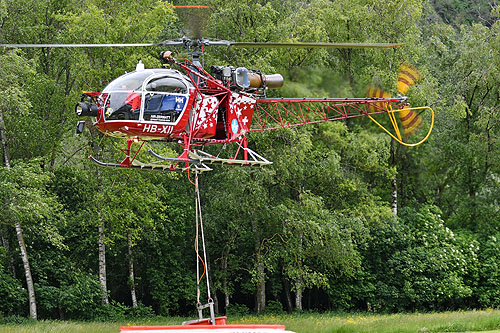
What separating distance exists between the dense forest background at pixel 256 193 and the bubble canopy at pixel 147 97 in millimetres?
8010

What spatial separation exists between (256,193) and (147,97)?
A: 1282 centimetres

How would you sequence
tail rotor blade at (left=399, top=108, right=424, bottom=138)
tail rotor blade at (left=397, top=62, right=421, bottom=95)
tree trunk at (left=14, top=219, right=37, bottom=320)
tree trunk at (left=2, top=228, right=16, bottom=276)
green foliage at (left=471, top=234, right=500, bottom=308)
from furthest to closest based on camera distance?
1. green foliage at (left=471, top=234, right=500, bottom=308)
2. tree trunk at (left=2, top=228, right=16, bottom=276)
3. tree trunk at (left=14, top=219, right=37, bottom=320)
4. tail rotor blade at (left=399, top=108, right=424, bottom=138)
5. tail rotor blade at (left=397, top=62, right=421, bottom=95)

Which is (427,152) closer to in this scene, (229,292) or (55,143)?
(229,292)


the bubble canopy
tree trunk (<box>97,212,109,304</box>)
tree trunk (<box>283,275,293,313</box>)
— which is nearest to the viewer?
the bubble canopy

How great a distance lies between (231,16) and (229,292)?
1053 centimetres

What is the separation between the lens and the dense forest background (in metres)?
23.6

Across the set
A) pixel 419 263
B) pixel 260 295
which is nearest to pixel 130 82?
pixel 260 295

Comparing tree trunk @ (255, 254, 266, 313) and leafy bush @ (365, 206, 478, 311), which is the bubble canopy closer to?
tree trunk @ (255, 254, 266, 313)

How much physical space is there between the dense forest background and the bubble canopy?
8.01 metres

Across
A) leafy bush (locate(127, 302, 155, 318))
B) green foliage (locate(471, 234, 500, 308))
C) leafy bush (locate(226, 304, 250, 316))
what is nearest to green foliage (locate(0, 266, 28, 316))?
leafy bush (locate(127, 302, 155, 318))

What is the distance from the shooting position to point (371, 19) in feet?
90.3

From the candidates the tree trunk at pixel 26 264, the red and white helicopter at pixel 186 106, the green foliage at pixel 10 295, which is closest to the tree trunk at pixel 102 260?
the tree trunk at pixel 26 264

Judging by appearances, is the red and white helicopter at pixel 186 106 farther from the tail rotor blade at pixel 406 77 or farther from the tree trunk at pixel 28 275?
the tree trunk at pixel 28 275

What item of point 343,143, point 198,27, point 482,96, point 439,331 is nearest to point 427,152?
point 482,96
